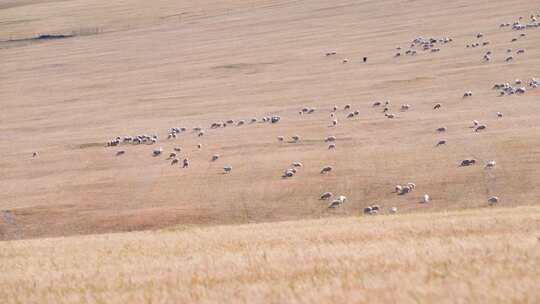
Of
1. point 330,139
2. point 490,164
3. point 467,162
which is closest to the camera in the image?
point 490,164

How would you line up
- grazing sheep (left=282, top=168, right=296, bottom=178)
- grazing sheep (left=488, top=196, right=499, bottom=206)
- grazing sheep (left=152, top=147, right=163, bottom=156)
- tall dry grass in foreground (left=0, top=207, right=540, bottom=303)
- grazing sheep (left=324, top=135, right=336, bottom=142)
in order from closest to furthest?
tall dry grass in foreground (left=0, top=207, right=540, bottom=303) → grazing sheep (left=488, top=196, right=499, bottom=206) → grazing sheep (left=282, top=168, right=296, bottom=178) → grazing sheep (left=324, top=135, right=336, bottom=142) → grazing sheep (left=152, top=147, right=163, bottom=156)

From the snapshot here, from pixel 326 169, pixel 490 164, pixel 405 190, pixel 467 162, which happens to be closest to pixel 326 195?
pixel 405 190

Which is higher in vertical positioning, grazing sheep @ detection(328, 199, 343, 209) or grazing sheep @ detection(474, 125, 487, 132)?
grazing sheep @ detection(474, 125, 487, 132)

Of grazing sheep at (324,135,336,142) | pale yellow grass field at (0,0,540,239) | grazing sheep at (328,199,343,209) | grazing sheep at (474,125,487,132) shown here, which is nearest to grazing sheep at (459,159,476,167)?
pale yellow grass field at (0,0,540,239)

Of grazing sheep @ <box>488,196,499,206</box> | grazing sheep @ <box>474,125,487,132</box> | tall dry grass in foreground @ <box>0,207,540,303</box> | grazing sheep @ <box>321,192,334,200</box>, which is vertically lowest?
grazing sheep @ <box>321,192,334,200</box>

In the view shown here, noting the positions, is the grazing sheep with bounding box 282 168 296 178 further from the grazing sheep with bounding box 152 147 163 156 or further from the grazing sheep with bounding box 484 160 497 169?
the grazing sheep with bounding box 152 147 163 156

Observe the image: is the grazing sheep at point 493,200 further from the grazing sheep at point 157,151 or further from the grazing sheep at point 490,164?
the grazing sheep at point 157,151

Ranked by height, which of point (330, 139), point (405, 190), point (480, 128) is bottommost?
point (405, 190)

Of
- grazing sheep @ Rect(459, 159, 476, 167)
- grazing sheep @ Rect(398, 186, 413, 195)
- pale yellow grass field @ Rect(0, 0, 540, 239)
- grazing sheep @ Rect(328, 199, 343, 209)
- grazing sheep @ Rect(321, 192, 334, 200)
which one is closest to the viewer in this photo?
grazing sheep @ Rect(328, 199, 343, 209)

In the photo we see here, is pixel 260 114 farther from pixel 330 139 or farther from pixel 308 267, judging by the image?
pixel 308 267

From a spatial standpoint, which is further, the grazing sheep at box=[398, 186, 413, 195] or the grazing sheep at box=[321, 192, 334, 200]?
the grazing sheep at box=[321, 192, 334, 200]
